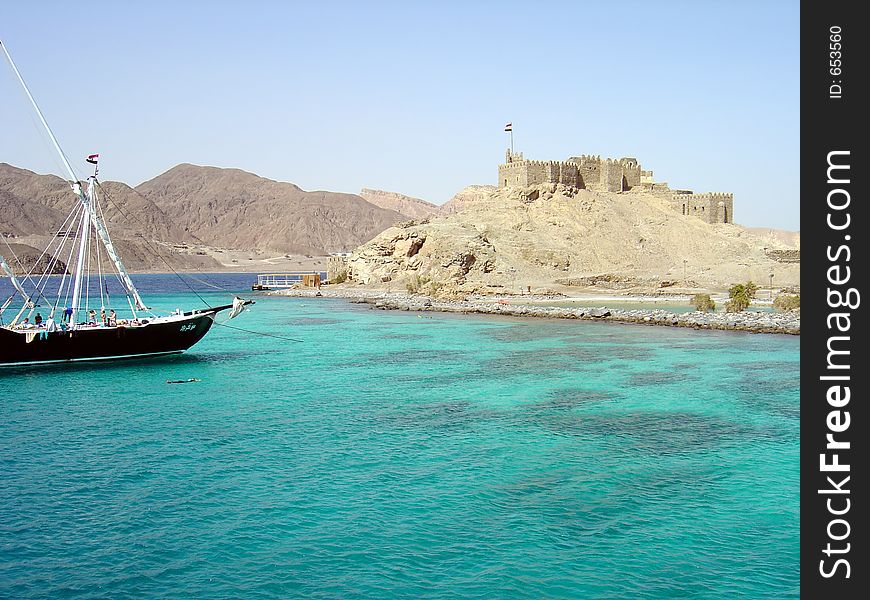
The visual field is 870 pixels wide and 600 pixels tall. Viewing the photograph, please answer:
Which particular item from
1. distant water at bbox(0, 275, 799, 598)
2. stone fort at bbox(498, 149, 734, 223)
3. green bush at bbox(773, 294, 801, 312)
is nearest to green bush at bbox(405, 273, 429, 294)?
stone fort at bbox(498, 149, 734, 223)

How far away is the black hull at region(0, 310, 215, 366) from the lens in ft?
100

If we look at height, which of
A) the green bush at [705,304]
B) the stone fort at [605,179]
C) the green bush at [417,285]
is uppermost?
the stone fort at [605,179]

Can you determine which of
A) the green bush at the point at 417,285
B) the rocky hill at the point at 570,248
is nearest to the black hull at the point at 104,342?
the rocky hill at the point at 570,248

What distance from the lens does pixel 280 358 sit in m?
34.2

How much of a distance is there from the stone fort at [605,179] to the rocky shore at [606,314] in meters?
16.6

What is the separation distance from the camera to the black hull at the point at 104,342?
30.6 metres

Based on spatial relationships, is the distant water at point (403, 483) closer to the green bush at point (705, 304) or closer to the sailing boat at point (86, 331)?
the sailing boat at point (86, 331)

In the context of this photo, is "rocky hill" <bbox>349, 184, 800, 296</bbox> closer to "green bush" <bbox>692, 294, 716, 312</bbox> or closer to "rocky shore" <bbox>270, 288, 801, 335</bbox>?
"rocky shore" <bbox>270, 288, 801, 335</bbox>

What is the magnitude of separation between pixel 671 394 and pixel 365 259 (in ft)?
202

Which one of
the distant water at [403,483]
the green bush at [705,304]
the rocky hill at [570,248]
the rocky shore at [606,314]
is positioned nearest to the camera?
the distant water at [403,483]

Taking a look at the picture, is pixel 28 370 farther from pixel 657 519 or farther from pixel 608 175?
pixel 608 175

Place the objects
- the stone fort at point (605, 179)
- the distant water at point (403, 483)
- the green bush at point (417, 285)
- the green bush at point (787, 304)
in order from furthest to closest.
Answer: the stone fort at point (605, 179)
the green bush at point (417, 285)
the green bush at point (787, 304)
the distant water at point (403, 483)

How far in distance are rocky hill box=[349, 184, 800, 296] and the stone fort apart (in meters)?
0.89
